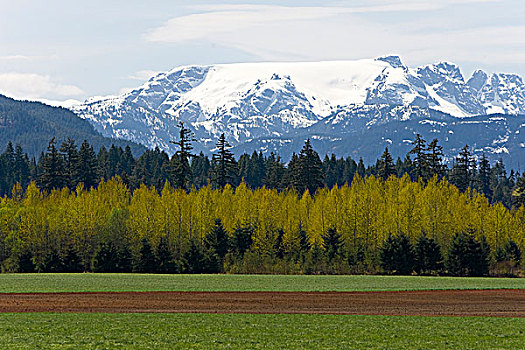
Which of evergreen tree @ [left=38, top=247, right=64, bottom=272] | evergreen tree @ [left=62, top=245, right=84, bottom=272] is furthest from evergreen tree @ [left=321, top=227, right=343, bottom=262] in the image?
evergreen tree @ [left=38, top=247, right=64, bottom=272]

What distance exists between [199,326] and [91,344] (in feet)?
26.0

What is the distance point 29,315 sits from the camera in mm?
43781

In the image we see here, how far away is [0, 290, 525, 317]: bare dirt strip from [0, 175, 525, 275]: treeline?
29.8 meters

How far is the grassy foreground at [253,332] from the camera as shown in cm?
3303

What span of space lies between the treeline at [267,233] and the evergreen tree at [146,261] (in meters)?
0.13

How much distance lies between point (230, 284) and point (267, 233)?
109 feet

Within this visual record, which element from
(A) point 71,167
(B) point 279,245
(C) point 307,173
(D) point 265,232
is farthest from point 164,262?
(A) point 71,167

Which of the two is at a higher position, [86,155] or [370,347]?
[86,155]

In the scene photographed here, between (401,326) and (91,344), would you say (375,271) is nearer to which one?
(401,326)

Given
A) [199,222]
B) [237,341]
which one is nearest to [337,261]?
[199,222]

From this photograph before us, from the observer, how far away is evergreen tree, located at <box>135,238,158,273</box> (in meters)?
92.5

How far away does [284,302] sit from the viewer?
54.6 m

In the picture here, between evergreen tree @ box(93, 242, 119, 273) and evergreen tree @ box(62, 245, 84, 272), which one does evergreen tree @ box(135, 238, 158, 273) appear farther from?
evergreen tree @ box(62, 245, 84, 272)

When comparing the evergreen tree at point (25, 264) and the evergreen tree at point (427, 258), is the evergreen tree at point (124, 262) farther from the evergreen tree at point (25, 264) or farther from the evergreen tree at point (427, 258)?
the evergreen tree at point (427, 258)
